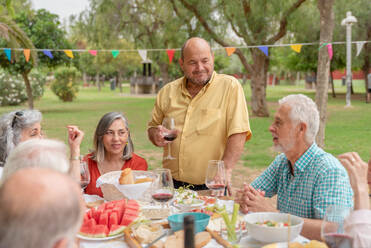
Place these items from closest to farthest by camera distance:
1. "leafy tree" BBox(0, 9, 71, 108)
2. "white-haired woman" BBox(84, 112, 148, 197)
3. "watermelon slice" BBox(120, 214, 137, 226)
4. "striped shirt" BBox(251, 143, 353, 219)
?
"watermelon slice" BBox(120, 214, 137, 226) → "striped shirt" BBox(251, 143, 353, 219) → "white-haired woman" BBox(84, 112, 148, 197) → "leafy tree" BBox(0, 9, 71, 108)

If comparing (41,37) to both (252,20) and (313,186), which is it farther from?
(313,186)

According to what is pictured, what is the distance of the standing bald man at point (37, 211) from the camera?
1.03m

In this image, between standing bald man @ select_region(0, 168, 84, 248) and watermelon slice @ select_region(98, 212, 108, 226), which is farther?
watermelon slice @ select_region(98, 212, 108, 226)

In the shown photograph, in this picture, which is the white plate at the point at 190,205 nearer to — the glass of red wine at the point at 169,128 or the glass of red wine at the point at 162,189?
the glass of red wine at the point at 162,189

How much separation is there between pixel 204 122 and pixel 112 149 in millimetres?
912

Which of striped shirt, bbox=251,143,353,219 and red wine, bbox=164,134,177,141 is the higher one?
red wine, bbox=164,134,177,141

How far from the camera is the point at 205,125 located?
3682 mm

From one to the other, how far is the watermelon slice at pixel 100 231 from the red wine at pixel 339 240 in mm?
1162

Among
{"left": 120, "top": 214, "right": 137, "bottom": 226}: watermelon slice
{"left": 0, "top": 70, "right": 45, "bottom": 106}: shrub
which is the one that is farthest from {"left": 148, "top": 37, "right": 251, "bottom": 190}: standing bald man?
{"left": 0, "top": 70, "right": 45, "bottom": 106}: shrub

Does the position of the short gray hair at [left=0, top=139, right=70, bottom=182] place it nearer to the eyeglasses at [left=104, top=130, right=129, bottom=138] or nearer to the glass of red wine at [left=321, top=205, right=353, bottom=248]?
the glass of red wine at [left=321, top=205, right=353, bottom=248]

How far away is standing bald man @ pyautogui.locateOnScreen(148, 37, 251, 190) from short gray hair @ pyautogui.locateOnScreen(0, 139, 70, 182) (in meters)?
1.89

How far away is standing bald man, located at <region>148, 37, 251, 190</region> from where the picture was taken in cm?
368

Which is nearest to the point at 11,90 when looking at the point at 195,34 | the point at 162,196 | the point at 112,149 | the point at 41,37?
the point at 41,37

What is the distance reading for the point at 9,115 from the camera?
3447 mm
